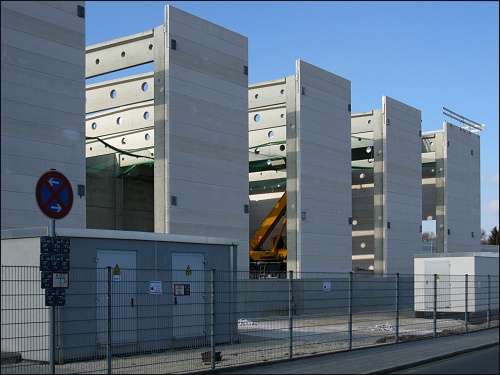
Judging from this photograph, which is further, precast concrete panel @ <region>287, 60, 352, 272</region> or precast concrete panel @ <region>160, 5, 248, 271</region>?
precast concrete panel @ <region>287, 60, 352, 272</region>

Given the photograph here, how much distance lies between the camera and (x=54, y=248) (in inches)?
421

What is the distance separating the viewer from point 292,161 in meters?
31.6

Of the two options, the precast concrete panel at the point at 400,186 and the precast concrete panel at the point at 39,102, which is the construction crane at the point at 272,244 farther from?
the precast concrete panel at the point at 39,102

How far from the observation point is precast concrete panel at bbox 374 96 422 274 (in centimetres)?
3809

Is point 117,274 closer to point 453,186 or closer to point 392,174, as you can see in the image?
point 392,174

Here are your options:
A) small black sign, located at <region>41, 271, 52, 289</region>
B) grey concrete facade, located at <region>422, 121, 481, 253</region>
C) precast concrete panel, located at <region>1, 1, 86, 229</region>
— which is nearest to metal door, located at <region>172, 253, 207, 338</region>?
small black sign, located at <region>41, 271, 52, 289</region>

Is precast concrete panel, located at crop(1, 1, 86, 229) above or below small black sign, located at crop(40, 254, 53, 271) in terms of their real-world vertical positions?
above

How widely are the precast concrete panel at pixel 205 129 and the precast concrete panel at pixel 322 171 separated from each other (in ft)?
12.6

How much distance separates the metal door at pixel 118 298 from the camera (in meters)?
14.7

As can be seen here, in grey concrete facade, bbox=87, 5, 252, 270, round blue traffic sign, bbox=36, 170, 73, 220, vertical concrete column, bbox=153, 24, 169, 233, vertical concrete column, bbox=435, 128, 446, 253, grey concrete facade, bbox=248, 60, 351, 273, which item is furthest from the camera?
vertical concrete column, bbox=435, 128, 446, 253

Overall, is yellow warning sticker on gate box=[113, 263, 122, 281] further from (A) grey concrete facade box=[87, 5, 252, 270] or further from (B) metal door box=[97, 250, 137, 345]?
(A) grey concrete facade box=[87, 5, 252, 270]

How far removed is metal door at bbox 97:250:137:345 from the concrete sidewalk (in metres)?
2.88

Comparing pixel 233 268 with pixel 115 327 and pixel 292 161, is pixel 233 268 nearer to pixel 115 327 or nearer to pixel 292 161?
pixel 115 327

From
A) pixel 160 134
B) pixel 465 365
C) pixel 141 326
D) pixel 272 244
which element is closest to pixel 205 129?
pixel 160 134
